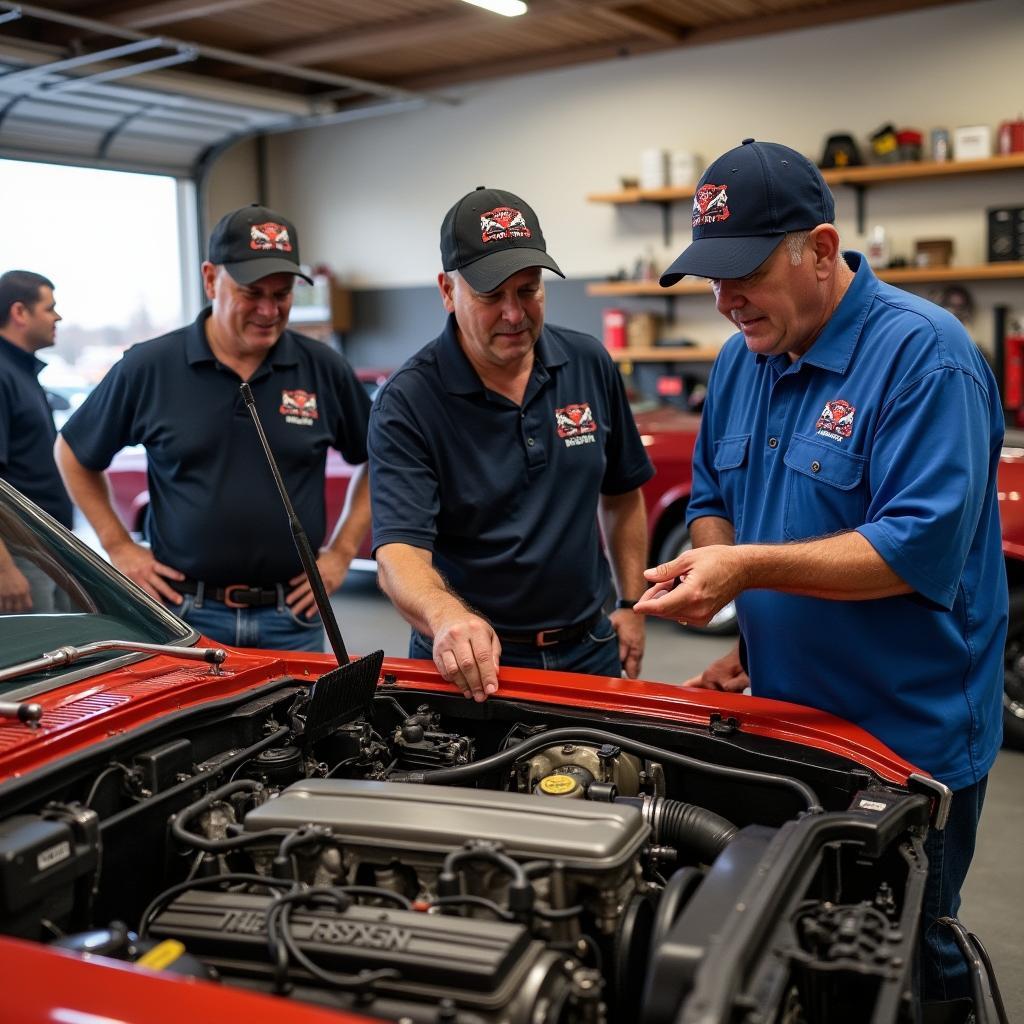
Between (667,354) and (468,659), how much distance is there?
673 centimetres

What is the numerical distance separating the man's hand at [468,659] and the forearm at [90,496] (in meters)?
1.48

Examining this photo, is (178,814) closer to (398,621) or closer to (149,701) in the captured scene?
(149,701)

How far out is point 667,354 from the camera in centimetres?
848

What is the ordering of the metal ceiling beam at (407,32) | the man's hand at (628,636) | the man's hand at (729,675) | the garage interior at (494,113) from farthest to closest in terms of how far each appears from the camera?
the garage interior at (494,113), the metal ceiling beam at (407,32), the man's hand at (628,636), the man's hand at (729,675)

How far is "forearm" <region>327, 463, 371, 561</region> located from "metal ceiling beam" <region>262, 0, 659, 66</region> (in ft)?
15.6

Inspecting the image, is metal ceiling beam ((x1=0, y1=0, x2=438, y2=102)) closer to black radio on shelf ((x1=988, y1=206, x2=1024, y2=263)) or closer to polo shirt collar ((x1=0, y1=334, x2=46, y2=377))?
polo shirt collar ((x1=0, y1=334, x2=46, y2=377))

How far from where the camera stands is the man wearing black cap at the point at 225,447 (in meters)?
3.01

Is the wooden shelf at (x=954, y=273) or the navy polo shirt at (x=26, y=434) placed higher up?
the wooden shelf at (x=954, y=273)

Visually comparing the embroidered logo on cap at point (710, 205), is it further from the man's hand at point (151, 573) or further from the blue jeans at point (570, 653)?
the man's hand at point (151, 573)

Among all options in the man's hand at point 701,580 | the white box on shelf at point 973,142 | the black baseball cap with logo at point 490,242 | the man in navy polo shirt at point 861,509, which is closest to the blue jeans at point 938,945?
the man in navy polo shirt at point 861,509

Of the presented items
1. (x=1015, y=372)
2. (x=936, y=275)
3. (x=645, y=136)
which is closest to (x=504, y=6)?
(x=645, y=136)

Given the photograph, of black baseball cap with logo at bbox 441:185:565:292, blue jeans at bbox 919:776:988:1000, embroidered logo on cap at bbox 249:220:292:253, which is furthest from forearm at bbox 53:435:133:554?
blue jeans at bbox 919:776:988:1000

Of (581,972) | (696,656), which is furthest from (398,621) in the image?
(581,972)

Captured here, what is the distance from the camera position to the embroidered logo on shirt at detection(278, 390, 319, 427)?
3.12 m
